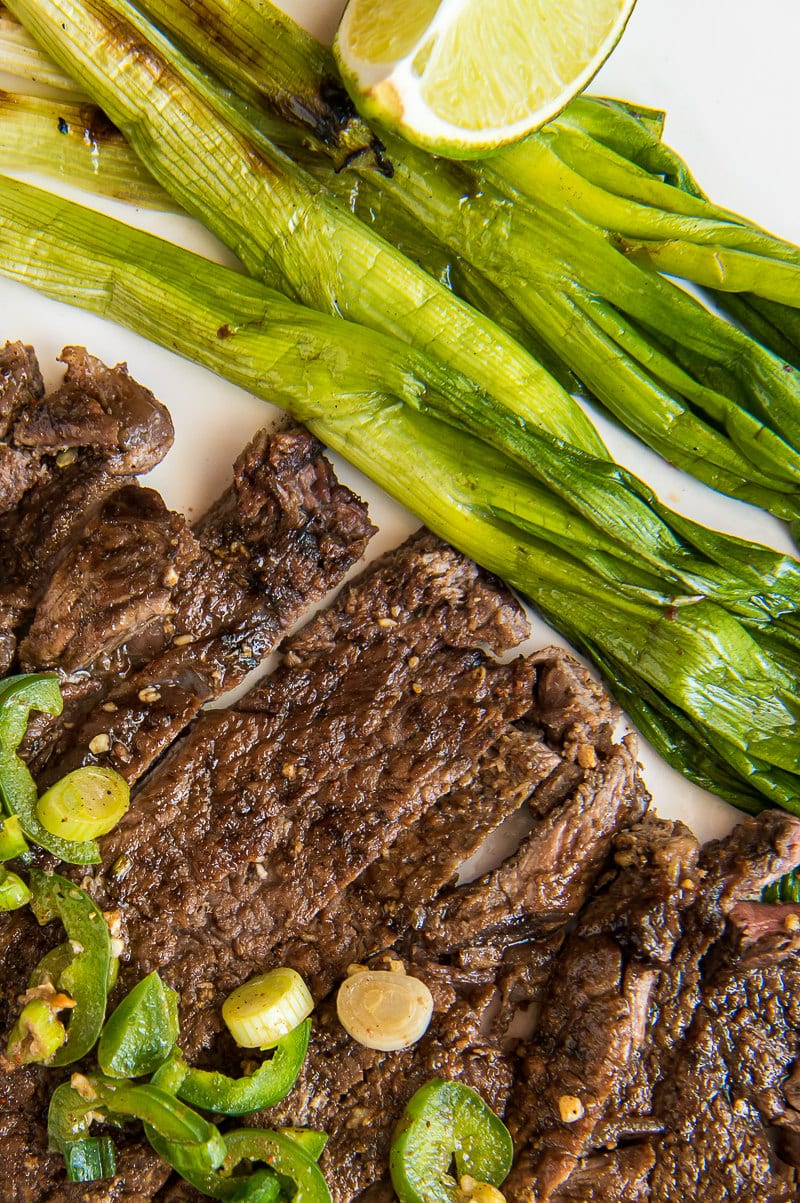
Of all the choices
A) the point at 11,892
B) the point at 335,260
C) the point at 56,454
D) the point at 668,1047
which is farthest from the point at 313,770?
the point at 335,260

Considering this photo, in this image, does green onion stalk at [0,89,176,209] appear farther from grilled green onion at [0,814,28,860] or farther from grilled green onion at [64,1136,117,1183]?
grilled green onion at [64,1136,117,1183]

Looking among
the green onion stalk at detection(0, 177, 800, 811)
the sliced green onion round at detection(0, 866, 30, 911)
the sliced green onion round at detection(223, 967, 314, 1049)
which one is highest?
the green onion stalk at detection(0, 177, 800, 811)

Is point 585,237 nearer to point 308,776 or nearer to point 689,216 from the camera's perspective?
point 689,216

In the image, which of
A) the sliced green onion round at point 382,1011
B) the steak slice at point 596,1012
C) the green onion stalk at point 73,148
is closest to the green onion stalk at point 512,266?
the green onion stalk at point 73,148

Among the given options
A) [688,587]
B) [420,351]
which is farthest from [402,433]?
[688,587]

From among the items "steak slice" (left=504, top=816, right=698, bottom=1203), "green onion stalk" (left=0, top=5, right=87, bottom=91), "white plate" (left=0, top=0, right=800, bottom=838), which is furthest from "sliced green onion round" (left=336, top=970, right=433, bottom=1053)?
"green onion stalk" (left=0, top=5, right=87, bottom=91)

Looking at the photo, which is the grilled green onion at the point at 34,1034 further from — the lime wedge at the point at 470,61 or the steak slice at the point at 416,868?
the lime wedge at the point at 470,61
